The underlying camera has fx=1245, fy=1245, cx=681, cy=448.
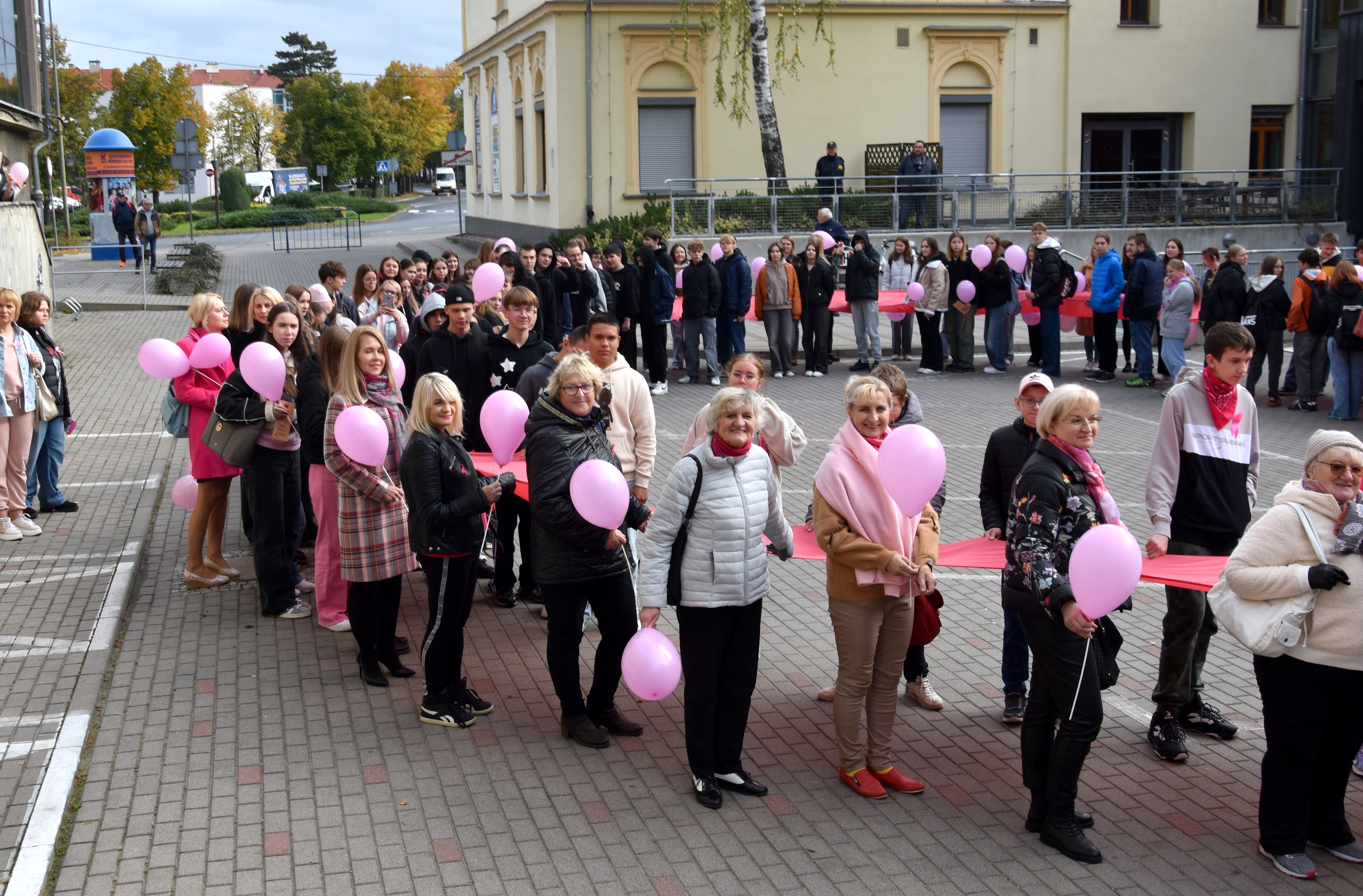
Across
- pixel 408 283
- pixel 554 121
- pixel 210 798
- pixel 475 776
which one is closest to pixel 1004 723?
pixel 475 776

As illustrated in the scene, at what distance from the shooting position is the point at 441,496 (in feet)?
19.5

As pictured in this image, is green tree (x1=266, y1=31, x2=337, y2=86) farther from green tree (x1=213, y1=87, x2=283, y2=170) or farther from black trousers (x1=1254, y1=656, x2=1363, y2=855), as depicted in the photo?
black trousers (x1=1254, y1=656, x2=1363, y2=855)

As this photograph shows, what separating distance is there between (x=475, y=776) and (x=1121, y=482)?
7.82 meters

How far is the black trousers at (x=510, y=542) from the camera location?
26.2 feet

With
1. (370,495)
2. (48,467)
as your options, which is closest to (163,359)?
(370,495)

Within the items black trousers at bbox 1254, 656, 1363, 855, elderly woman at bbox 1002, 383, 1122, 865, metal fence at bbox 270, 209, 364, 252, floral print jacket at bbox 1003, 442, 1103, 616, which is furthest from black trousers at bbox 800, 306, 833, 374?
metal fence at bbox 270, 209, 364, 252

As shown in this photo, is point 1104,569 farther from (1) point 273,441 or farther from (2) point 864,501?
(1) point 273,441

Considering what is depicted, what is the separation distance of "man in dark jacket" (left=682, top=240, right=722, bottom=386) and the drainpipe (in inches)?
534

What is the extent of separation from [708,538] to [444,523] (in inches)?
55.9

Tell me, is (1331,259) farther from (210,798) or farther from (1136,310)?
(210,798)

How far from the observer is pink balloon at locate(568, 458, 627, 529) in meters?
5.28

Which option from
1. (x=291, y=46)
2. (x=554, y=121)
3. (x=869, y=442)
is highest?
(x=291, y=46)

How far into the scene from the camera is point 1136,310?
17031 millimetres

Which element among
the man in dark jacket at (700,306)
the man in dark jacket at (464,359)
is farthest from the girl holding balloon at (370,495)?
the man in dark jacket at (700,306)
